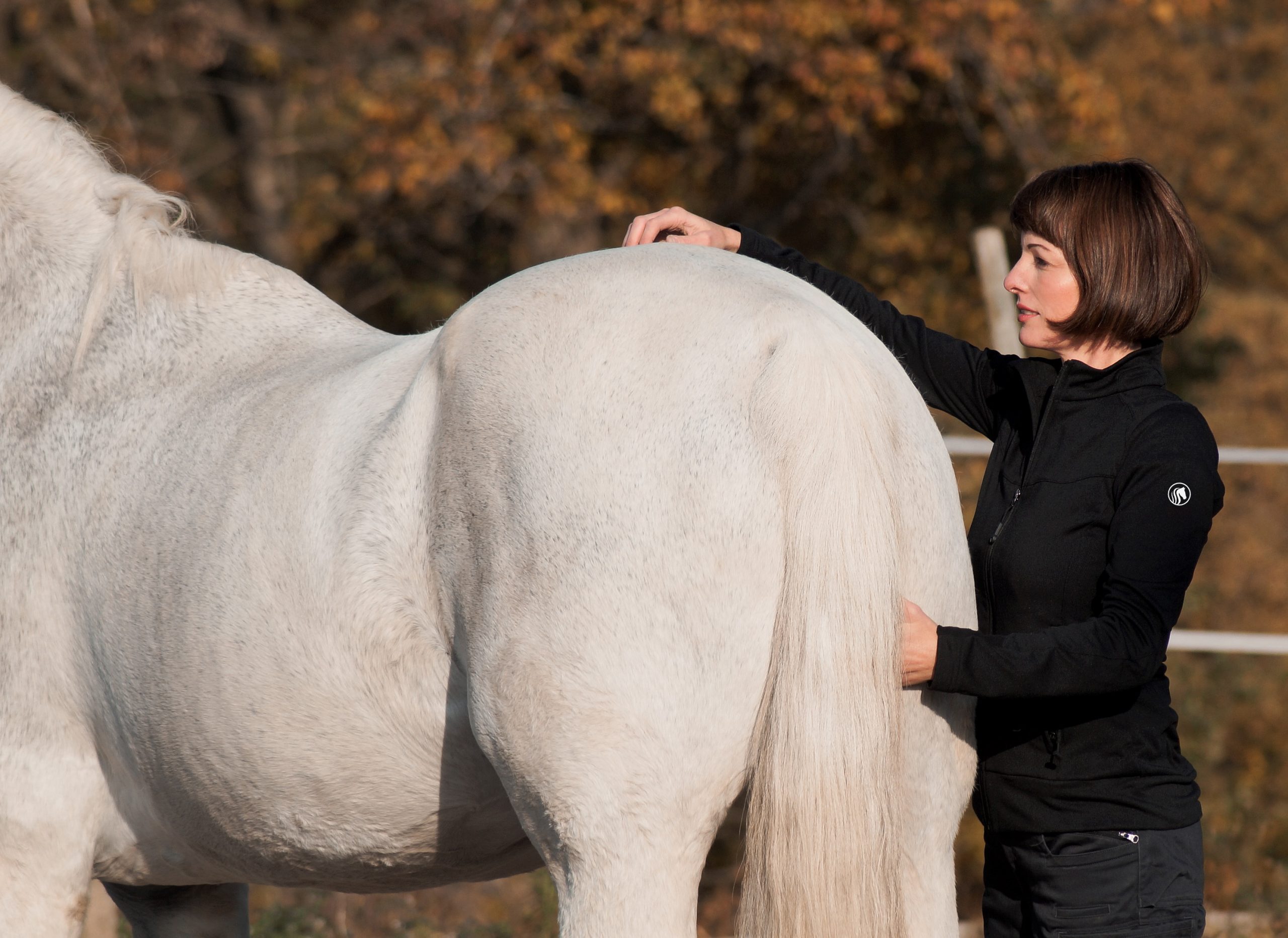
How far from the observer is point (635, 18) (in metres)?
8.05

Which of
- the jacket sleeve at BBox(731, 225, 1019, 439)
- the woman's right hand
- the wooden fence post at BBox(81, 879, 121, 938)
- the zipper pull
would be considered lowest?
the wooden fence post at BBox(81, 879, 121, 938)

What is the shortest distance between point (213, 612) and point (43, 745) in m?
0.59

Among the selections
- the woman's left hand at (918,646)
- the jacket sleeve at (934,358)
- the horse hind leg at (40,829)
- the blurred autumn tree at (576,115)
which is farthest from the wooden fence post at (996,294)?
the horse hind leg at (40,829)

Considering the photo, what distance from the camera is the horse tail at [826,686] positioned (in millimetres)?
1675

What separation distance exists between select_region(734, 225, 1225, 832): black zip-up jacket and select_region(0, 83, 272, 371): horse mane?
5.11 ft

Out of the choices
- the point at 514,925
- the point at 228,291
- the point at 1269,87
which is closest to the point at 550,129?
the point at 514,925

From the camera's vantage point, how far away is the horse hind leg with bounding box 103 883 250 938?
2.84 m

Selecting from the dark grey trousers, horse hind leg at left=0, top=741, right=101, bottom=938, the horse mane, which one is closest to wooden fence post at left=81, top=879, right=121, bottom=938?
horse hind leg at left=0, top=741, right=101, bottom=938

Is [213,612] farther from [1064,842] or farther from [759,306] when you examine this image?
[1064,842]

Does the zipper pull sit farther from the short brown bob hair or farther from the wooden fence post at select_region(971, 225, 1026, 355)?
the wooden fence post at select_region(971, 225, 1026, 355)

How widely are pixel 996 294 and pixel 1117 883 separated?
146 inches

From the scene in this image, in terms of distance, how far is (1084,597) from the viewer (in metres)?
1.97

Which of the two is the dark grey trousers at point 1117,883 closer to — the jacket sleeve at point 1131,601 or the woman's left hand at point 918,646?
the jacket sleeve at point 1131,601

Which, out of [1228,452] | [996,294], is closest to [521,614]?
[1228,452]
